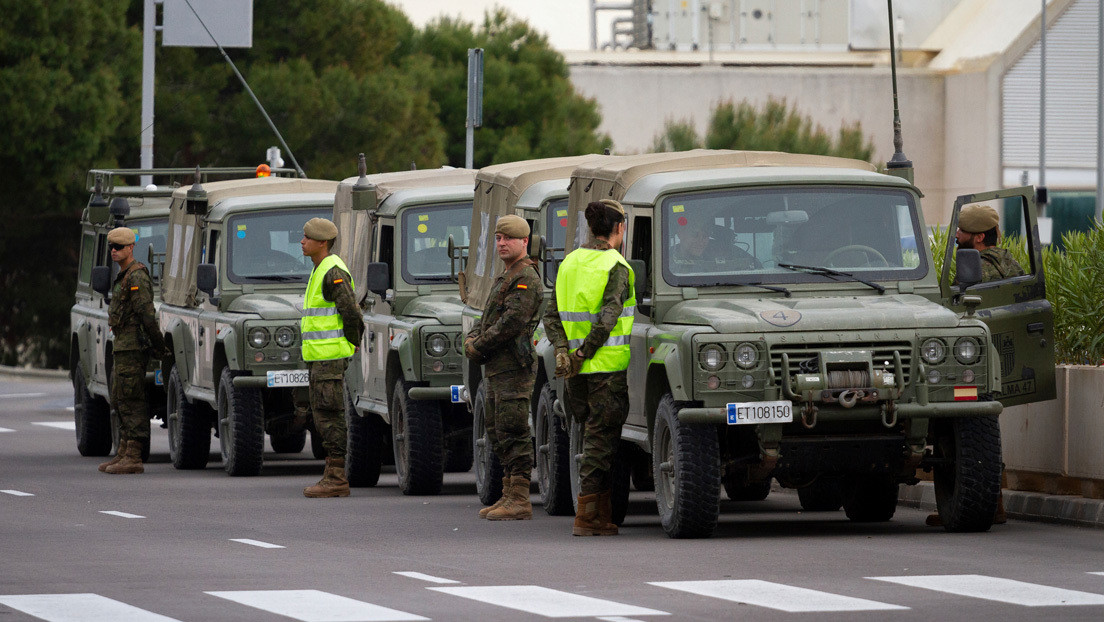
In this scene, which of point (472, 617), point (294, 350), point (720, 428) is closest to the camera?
point (472, 617)

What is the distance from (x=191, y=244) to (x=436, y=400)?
504cm

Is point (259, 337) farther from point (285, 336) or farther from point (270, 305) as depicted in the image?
point (270, 305)

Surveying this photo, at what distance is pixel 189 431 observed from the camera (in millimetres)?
21578

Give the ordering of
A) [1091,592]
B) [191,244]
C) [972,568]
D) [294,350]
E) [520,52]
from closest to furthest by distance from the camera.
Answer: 1. [1091,592]
2. [972,568]
3. [294,350]
4. [191,244]
5. [520,52]

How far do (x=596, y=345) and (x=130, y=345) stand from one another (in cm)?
822

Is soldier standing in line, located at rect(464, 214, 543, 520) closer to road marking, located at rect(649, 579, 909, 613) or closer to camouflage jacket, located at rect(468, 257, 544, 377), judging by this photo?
camouflage jacket, located at rect(468, 257, 544, 377)

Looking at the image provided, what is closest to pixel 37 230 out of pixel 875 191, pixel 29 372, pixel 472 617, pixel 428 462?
pixel 29 372

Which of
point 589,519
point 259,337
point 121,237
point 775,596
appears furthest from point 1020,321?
point 121,237

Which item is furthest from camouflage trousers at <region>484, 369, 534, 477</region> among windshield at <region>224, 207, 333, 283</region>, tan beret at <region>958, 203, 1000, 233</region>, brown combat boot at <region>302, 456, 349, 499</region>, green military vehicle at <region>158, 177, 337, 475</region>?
windshield at <region>224, 207, 333, 283</region>

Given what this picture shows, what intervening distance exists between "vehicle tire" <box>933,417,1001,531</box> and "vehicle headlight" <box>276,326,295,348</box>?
7493 mm

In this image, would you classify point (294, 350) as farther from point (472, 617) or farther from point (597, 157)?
point (472, 617)

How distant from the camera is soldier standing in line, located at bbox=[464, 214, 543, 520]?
14.8m

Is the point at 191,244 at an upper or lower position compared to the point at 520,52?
lower

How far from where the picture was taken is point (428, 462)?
700 inches
